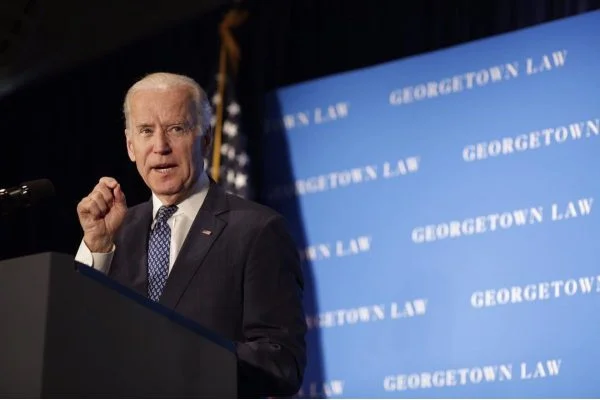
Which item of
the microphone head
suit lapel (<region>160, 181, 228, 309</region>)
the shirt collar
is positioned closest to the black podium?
the microphone head

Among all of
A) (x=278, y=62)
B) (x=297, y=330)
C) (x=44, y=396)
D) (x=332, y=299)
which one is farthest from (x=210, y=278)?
(x=278, y=62)

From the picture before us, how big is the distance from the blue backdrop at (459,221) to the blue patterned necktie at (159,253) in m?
1.95

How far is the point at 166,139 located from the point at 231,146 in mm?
2775

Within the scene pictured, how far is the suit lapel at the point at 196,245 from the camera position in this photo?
6.81 ft

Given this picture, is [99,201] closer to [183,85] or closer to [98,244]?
[98,244]

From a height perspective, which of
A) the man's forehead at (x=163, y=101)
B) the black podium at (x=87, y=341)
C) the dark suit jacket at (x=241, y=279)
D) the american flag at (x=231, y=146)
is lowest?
the black podium at (x=87, y=341)

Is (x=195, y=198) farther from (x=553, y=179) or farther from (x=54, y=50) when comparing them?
(x=54, y=50)

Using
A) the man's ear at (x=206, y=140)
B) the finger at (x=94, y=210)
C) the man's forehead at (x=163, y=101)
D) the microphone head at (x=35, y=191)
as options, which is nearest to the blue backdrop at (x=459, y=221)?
the man's ear at (x=206, y=140)

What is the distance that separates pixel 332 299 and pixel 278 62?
4.38 feet

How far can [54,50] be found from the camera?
524 centimetres

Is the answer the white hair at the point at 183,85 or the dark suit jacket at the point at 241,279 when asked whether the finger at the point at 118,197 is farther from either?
the white hair at the point at 183,85

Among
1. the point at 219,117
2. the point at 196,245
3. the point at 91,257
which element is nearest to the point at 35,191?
the point at 91,257

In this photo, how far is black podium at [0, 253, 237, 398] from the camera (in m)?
1.39

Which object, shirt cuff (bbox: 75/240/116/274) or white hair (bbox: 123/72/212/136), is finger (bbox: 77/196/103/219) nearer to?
shirt cuff (bbox: 75/240/116/274)
